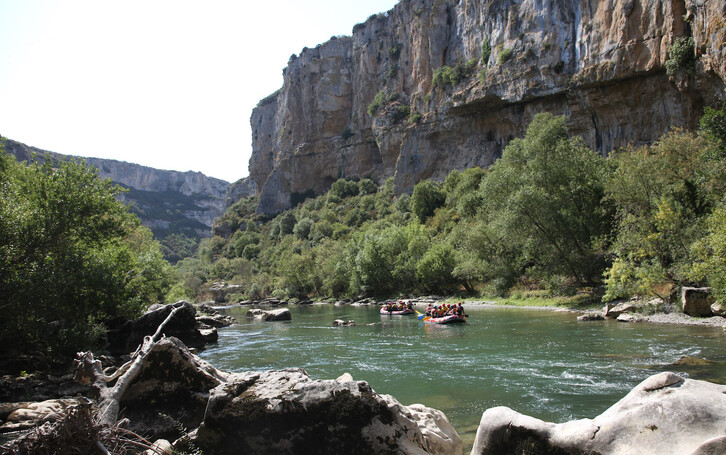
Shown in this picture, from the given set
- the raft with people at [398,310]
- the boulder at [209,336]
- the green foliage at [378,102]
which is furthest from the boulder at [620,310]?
the green foliage at [378,102]

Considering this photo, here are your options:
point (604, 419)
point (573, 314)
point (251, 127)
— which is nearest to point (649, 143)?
point (573, 314)

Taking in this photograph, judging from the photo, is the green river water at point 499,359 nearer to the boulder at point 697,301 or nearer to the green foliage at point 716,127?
the boulder at point 697,301

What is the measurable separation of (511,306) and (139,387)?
A: 26.9 m

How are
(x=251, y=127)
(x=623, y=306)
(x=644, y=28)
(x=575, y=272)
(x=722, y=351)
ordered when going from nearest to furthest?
(x=722, y=351)
(x=623, y=306)
(x=575, y=272)
(x=644, y=28)
(x=251, y=127)

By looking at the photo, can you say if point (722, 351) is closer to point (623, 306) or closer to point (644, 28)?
point (623, 306)

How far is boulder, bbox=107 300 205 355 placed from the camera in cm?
1684

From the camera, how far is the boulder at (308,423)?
4.40 meters

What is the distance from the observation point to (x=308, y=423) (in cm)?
449

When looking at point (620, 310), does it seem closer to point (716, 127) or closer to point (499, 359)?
point (716, 127)

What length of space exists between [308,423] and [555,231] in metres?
26.7

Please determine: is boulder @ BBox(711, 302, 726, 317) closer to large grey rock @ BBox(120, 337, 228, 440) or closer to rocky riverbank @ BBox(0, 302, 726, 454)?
rocky riverbank @ BBox(0, 302, 726, 454)

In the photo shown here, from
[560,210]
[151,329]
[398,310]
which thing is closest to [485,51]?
[560,210]

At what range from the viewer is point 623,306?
67.0 ft

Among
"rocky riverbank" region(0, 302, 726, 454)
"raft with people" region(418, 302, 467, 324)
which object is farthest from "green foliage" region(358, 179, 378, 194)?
"rocky riverbank" region(0, 302, 726, 454)
